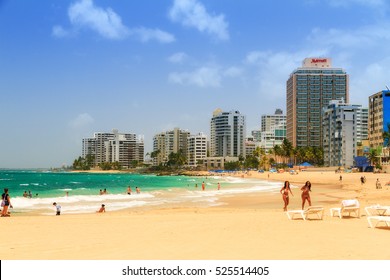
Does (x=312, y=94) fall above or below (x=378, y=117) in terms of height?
above

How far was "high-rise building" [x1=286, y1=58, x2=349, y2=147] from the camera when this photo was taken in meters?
170

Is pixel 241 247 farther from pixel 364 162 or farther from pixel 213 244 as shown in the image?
pixel 364 162

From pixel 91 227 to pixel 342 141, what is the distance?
450ft

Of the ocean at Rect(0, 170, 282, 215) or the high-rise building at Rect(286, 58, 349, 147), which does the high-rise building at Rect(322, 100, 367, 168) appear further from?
the ocean at Rect(0, 170, 282, 215)

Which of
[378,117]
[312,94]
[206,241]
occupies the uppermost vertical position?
[312,94]

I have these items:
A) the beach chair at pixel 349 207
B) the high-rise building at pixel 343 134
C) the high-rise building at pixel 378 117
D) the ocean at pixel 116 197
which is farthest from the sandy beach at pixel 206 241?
the high-rise building at pixel 343 134

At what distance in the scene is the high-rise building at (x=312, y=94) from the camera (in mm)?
169625

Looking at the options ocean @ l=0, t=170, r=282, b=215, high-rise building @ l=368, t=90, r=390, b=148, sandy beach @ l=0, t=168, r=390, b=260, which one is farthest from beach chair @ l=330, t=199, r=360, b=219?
high-rise building @ l=368, t=90, r=390, b=148

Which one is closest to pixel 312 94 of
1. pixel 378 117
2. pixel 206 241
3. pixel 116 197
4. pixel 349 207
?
pixel 378 117

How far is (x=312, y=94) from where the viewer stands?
170m

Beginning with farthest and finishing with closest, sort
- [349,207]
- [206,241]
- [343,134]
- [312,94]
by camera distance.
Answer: [312,94]
[343,134]
[349,207]
[206,241]

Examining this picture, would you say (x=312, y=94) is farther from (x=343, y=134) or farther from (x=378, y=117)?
(x=378, y=117)

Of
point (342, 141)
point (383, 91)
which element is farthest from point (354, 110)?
point (383, 91)
